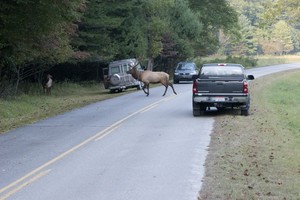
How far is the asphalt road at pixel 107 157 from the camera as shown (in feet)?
27.7

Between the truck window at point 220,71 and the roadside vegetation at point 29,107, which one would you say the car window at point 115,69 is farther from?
the truck window at point 220,71

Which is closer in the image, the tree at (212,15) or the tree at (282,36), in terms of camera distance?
the tree at (212,15)

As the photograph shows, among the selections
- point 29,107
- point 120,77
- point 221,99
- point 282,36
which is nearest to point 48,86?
point 120,77

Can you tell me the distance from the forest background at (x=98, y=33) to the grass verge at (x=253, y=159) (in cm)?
845

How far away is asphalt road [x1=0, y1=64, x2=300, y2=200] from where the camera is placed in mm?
8453

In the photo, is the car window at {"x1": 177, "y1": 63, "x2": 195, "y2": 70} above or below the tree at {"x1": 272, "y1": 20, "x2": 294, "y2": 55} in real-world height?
below

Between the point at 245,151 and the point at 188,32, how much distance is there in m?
44.9

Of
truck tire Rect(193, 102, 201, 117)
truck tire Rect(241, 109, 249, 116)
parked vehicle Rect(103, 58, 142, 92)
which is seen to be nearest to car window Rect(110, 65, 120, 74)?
parked vehicle Rect(103, 58, 142, 92)

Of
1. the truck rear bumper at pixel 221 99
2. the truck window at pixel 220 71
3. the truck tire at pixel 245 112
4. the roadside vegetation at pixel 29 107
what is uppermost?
Answer: the truck window at pixel 220 71

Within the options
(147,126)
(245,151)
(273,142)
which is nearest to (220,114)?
(147,126)

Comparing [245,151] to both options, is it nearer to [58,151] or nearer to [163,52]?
[58,151]

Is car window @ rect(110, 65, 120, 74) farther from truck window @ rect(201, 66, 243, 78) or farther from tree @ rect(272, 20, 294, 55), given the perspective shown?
tree @ rect(272, 20, 294, 55)

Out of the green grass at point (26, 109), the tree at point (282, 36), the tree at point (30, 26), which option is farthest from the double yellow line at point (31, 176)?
the tree at point (282, 36)

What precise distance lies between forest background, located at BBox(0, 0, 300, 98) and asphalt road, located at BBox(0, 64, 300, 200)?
4410 mm
